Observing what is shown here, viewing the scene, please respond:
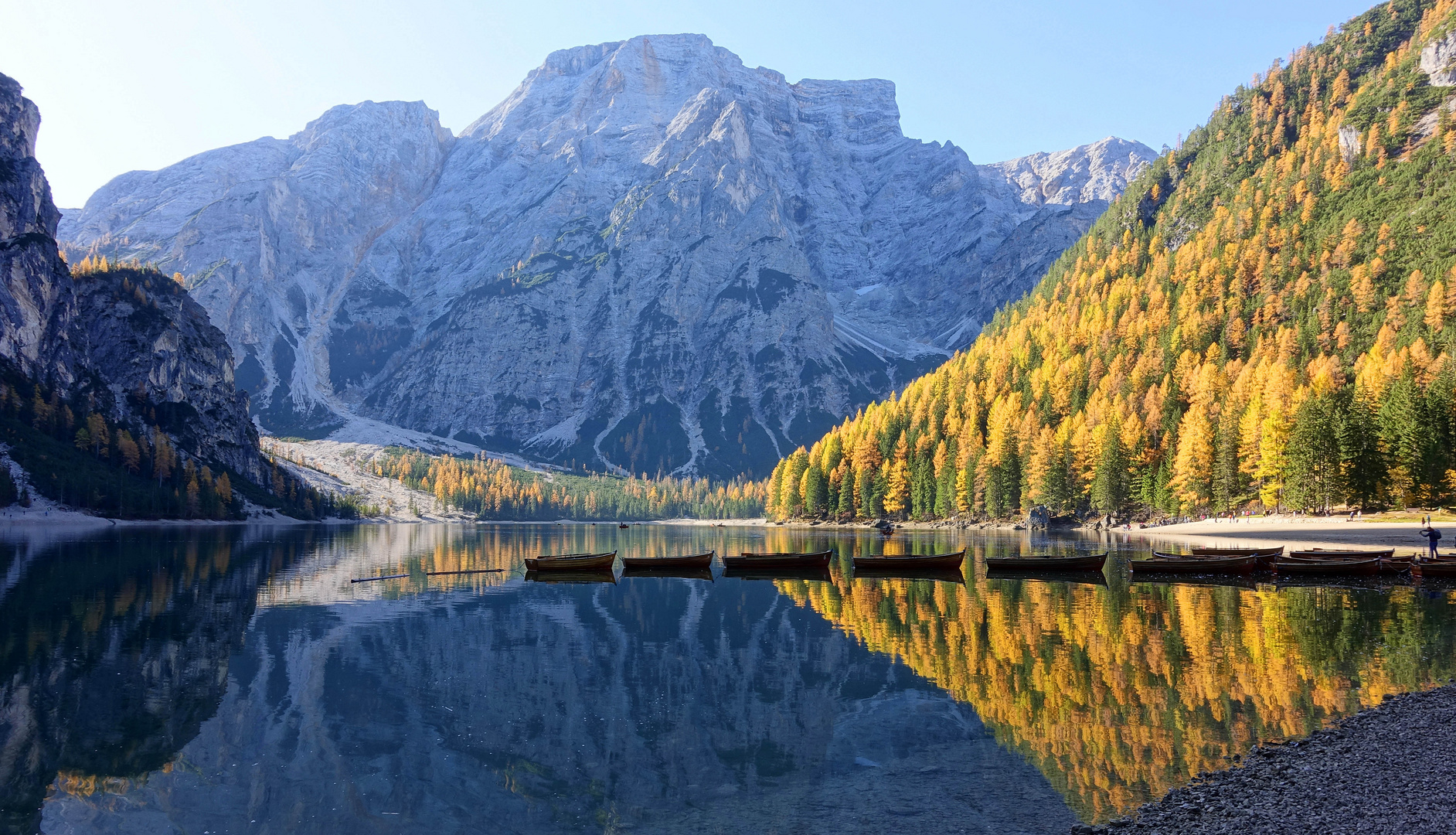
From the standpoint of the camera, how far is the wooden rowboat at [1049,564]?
7650 centimetres

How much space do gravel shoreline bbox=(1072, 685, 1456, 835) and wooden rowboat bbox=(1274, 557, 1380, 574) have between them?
5126 cm

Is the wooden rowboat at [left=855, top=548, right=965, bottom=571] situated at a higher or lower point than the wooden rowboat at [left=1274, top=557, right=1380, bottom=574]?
lower

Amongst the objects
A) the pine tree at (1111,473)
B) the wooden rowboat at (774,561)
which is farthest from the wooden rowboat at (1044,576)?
the pine tree at (1111,473)

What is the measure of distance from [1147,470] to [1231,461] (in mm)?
20427

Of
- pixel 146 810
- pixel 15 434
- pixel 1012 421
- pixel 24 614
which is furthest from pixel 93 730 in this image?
pixel 15 434

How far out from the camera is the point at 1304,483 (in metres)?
109

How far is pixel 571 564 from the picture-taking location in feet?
298

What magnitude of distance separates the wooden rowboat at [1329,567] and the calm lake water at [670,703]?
5348 millimetres

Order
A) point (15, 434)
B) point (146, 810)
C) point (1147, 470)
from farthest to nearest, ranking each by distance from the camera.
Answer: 1. point (15, 434)
2. point (1147, 470)
3. point (146, 810)

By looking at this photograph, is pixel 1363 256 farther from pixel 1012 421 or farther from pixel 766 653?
pixel 766 653

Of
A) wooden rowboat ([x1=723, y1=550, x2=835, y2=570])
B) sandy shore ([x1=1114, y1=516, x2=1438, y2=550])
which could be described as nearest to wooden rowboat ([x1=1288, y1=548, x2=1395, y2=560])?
sandy shore ([x1=1114, y1=516, x2=1438, y2=550])

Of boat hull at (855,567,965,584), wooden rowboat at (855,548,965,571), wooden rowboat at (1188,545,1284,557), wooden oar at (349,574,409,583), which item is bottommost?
boat hull at (855,567,965,584)

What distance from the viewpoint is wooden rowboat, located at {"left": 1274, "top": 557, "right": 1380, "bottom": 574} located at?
66688 millimetres

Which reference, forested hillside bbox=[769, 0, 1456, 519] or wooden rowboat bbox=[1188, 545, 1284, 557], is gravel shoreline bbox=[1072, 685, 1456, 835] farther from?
forested hillside bbox=[769, 0, 1456, 519]
